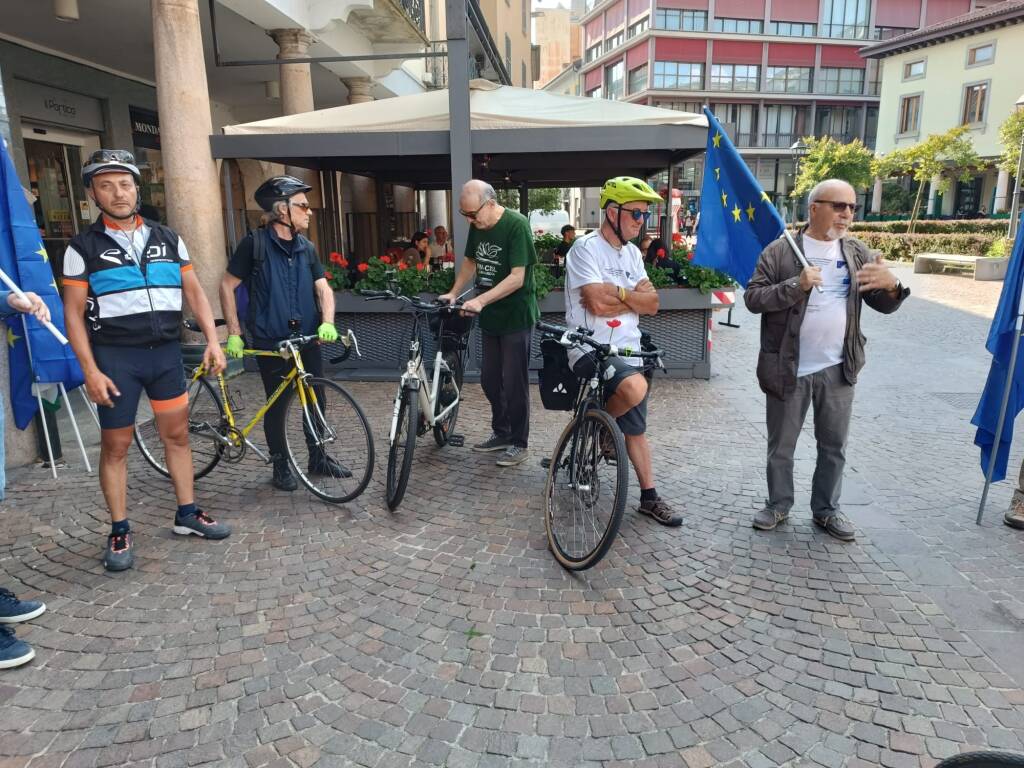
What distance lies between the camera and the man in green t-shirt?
15.7ft

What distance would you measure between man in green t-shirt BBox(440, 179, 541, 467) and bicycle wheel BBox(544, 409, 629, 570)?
1.26 meters

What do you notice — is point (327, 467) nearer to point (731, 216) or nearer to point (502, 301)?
point (502, 301)

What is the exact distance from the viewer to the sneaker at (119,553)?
3.55m

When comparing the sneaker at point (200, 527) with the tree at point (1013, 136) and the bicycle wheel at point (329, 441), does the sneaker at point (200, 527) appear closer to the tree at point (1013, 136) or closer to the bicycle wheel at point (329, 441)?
the bicycle wheel at point (329, 441)

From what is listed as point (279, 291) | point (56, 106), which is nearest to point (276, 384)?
point (279, 291)

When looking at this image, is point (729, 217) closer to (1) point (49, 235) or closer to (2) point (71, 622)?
(2) point (71, 622)

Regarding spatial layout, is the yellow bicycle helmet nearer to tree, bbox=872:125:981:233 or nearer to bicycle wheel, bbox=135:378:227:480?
bicycle wheel, bbox=135:378:227:480

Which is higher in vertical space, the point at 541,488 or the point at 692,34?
the point at 692,34

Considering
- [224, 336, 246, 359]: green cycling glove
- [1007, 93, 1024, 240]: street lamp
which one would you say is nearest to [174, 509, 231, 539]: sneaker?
[224, 336, 246, 359]: green cycling glove

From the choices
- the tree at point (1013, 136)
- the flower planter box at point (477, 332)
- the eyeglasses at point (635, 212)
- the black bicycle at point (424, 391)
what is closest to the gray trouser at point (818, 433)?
the eyeglasses at point (635, 212)

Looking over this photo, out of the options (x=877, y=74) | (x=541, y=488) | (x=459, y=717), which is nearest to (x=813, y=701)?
(x=459, y=717)

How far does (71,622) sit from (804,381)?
381cm

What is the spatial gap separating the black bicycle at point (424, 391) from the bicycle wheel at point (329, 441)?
7.4 inches

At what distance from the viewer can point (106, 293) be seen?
338 centimetres
